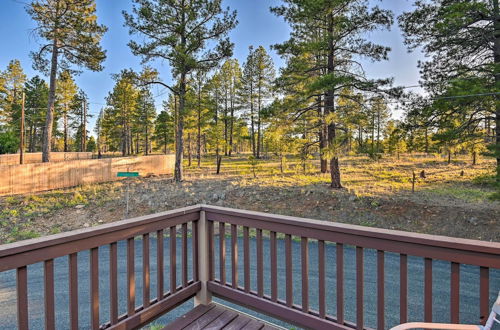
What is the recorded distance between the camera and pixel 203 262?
224cm

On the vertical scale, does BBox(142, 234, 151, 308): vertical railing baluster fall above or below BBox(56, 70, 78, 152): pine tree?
below

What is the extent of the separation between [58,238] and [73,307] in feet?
1.40

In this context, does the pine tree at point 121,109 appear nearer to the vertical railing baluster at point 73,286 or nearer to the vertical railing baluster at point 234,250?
the vertical railing baluster at point 234,250

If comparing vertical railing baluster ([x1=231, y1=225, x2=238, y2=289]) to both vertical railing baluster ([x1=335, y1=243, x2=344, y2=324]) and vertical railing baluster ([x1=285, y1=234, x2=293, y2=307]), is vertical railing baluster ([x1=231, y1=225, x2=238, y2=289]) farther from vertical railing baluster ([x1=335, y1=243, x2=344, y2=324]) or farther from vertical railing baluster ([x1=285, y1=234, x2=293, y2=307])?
vertical railing baluster ([x1=335, y1=243, x2=344, y2=324])

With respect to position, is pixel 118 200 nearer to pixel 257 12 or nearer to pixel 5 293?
pixel 5 293

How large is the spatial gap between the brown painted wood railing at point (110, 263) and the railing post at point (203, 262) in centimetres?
3

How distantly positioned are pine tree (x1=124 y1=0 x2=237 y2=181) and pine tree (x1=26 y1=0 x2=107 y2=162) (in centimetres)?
214

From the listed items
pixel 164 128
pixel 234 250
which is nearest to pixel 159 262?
pixel 234 250

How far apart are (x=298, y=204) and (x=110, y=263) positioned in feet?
23.6

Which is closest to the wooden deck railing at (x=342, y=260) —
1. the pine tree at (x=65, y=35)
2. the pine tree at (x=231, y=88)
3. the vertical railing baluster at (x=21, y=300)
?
the vertical railing baluster at (x=21, y=300)

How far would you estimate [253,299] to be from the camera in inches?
78.6

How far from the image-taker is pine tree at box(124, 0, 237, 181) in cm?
1062

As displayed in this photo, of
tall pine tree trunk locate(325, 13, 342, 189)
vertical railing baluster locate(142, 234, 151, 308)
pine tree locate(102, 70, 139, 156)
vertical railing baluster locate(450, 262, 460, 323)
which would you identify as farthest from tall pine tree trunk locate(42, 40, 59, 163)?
vertical railing baluster locate(450, 262, 460, 323)

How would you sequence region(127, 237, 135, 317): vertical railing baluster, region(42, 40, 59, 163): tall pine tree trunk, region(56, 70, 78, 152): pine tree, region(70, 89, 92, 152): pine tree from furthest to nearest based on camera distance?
region(70, 89, 92, 152): pine tree < region(56, 70, 78, 152): pine tree < region(42, 40, 59, 163): tall pine tree trunk < region(127, 237, 135, 317): vertical railing baluster
